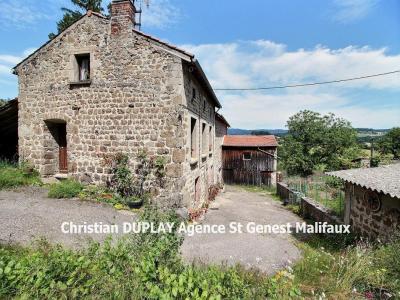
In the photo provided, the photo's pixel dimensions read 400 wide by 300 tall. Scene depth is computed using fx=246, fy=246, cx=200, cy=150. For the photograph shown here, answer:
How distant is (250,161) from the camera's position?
67.0ft

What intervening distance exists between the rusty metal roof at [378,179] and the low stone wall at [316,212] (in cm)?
184

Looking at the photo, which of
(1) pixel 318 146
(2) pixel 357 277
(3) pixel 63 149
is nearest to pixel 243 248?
(2) pixel 357 277

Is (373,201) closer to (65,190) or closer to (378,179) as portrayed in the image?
(378,179)

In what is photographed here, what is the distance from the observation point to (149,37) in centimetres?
788

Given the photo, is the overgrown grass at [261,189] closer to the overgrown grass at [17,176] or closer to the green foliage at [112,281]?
the overgrown grass at [17,176]

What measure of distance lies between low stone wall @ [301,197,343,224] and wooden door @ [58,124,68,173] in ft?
32.5

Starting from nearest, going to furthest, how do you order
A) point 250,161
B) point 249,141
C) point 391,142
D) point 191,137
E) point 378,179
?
point 378,179 < point 191,137 < point 250,161 < point 249,141 < point 391,142

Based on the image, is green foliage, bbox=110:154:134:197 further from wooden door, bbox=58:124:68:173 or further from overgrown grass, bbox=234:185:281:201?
overgrown grass, bbox=234:185:281:201

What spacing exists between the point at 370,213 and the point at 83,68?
33.5 feet

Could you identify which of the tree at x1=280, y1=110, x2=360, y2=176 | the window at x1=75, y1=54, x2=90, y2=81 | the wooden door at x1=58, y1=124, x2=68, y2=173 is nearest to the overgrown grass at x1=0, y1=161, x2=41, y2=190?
the wooden door at x1=58, y1=124, x2=68, y2=173

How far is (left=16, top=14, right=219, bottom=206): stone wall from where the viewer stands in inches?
311

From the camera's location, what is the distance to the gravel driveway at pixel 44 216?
5.44 metres

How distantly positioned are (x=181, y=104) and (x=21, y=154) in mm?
6830

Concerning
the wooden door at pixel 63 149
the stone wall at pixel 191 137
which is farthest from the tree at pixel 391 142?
the wooden door at pixel 63 149
